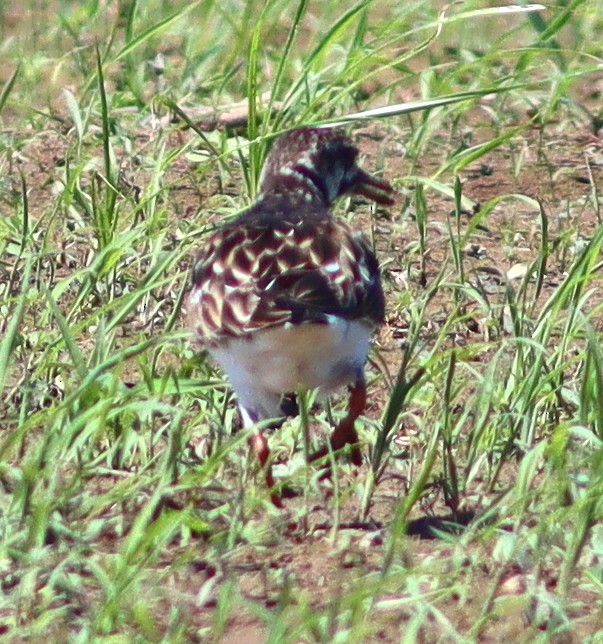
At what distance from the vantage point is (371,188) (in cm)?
745

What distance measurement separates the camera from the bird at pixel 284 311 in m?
5.64

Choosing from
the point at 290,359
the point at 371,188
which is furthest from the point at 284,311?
the point at 371,188

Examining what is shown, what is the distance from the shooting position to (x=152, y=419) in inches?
231

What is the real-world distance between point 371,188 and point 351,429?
173 cm

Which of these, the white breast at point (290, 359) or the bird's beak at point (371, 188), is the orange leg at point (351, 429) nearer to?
the white breast at point (290, 359)

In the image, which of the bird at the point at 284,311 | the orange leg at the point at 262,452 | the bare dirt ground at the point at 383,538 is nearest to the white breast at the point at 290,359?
the bird at the point at 284,311

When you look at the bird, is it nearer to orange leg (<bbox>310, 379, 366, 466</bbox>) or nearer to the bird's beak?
orange leg (<bbox>310, 379, 366, 466</bbox>)

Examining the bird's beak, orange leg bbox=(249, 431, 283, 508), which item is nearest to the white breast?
orange leg bbox=(249, 431, 283, 508)

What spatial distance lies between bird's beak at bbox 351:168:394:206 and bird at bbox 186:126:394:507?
966 millimetres

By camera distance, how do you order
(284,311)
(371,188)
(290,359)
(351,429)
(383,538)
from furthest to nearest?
1. (371,188)
2. (351,429)
3. (290,359)
4. (284,311)
5. (383,538)

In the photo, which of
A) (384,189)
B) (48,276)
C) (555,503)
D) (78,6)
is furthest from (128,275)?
(78,6)

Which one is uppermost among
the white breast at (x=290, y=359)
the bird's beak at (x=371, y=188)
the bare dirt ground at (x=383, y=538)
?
the bird's beak at (x=371, y=188)

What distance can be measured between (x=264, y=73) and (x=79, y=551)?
5.20 metres

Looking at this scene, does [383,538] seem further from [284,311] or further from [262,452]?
[284,311]
